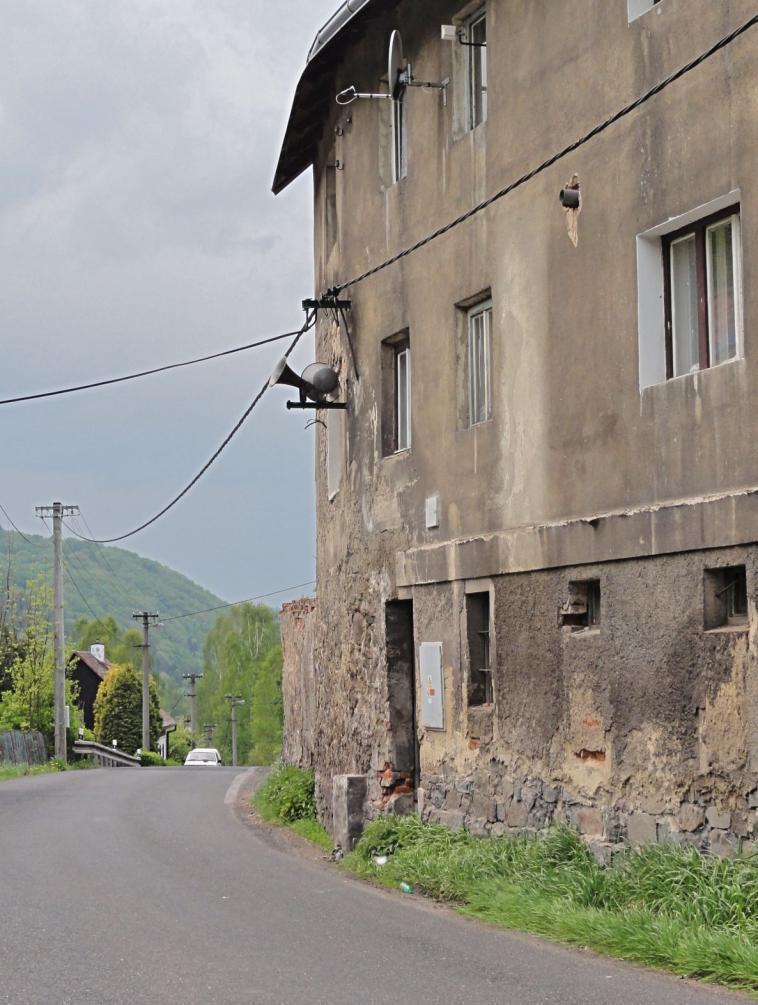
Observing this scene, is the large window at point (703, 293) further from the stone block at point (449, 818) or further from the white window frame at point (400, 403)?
the white window frame at point (400, 403)

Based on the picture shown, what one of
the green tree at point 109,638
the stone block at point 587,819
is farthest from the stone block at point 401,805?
the green tree at point 109,638

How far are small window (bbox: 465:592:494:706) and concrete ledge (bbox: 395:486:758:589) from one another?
10.8 inches

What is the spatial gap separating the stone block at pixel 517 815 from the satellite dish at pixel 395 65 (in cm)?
714

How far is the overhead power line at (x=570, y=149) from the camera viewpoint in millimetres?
9578

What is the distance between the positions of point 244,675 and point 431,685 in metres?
90.3

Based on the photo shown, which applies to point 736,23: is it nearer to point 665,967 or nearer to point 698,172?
point 698,172

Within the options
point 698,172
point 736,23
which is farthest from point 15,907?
point 736,23

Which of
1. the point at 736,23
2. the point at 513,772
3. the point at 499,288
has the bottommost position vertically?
the point at 513,772

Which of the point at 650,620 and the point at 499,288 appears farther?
the point at 499,288

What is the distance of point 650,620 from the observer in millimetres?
10359

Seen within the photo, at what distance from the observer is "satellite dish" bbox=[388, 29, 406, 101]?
1433 cm

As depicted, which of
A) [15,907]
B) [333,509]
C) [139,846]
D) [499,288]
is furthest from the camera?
[333,509]

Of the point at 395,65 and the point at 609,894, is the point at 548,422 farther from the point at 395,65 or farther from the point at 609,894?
the point at 395,65

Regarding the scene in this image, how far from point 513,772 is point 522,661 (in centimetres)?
95
